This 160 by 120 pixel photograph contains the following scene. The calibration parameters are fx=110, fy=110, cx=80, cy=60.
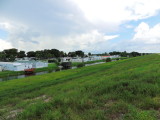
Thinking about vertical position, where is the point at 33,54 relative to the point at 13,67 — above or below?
above

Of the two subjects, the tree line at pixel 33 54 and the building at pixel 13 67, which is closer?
the building at pixel 13 67

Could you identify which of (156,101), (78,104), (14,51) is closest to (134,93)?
(156,101)

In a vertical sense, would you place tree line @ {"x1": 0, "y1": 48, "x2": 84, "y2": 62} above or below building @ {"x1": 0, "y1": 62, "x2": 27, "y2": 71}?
above

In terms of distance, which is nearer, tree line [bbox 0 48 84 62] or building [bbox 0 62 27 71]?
building [bbox 0 62 27 71]

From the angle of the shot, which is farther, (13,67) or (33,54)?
(33,54)

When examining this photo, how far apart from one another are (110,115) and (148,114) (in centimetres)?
96

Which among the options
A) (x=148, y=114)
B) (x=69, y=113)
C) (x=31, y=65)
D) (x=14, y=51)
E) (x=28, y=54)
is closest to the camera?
(x=148, y=114)

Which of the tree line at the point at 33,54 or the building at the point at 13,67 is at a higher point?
the tree line at the point at 33,54

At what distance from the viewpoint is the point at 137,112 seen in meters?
2.99

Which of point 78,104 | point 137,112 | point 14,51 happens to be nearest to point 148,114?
point 137,112

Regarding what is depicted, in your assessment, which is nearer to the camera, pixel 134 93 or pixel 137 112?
pixel 137 112

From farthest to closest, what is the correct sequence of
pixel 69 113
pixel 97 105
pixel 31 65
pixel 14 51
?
pixel 14 51 → pixel 31 65 → pixel 97 105 → pixel 69 113

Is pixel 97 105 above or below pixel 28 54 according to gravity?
below

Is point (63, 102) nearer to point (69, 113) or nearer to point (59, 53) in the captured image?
point (69, 113)
